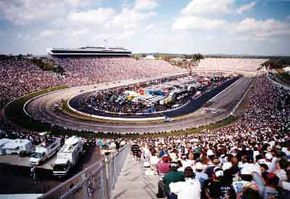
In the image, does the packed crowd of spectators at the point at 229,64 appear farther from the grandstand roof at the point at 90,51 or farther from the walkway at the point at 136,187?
the walkway at the point at 136,187

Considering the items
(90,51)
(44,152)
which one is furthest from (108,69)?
(44,152)

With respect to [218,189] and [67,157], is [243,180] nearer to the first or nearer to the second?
[218,189]

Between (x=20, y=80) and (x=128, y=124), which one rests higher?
(x=20, y=80)

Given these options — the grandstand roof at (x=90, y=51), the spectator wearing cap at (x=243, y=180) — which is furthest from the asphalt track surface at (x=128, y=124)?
the grandstand roof at (x=90, y=51)

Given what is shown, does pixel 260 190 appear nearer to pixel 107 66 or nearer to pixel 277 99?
pixel 277 99

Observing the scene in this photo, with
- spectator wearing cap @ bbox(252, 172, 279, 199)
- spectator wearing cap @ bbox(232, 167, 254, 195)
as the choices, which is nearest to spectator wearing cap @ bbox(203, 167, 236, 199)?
spectator wearing cap @ bbox(232, 167, 254, 195)

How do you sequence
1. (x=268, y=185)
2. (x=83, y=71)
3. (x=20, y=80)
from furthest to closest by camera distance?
1. (x=83, y=71)
2. (x=20, y=80)
3. (x=268, y=185)

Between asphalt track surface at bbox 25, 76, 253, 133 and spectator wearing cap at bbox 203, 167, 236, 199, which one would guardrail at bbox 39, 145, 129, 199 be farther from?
asphalt track surface at bbox 25, 76, 253, 133

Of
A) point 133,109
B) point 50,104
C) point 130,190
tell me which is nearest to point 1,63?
point 50,104
